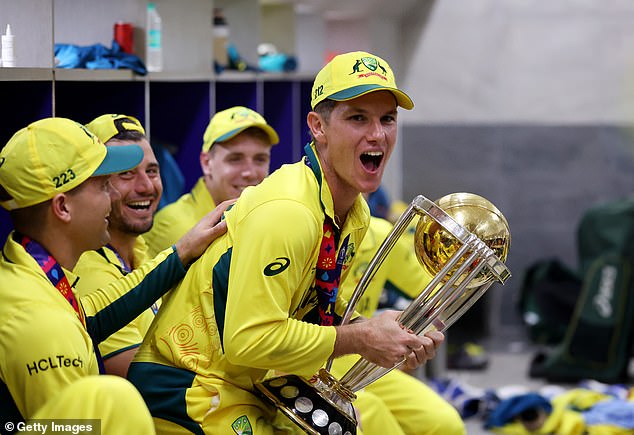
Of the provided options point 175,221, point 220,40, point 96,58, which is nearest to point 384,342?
point 175,221

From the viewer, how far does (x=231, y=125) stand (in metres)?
4.47

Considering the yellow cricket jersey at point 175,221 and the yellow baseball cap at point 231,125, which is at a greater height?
the yellow baseball cap at point 231,125

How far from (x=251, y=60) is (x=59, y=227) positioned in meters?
3.90

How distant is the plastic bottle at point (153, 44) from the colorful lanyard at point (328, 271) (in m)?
2.09

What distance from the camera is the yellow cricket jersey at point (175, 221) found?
13.7ft

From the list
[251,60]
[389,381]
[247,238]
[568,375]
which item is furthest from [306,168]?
[568,375]

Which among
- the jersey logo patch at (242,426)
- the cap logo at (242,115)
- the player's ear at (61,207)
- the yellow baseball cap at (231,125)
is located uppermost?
the cap logo at (242,115)

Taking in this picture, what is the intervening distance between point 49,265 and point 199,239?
488 mm

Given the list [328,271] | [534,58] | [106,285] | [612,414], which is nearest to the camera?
[328,271]

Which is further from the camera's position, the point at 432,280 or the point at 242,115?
the point at 242,115

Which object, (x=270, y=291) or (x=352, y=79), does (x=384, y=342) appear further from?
(x=352, y=79)

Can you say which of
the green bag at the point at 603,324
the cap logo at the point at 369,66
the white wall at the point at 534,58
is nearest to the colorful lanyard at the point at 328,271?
the cap logo at the point at 369,66

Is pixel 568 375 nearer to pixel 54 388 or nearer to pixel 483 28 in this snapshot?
pixel 483 28

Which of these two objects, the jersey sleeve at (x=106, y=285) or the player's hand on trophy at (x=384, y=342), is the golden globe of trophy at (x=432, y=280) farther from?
the jersey sleeve at (x=106, y=285)
